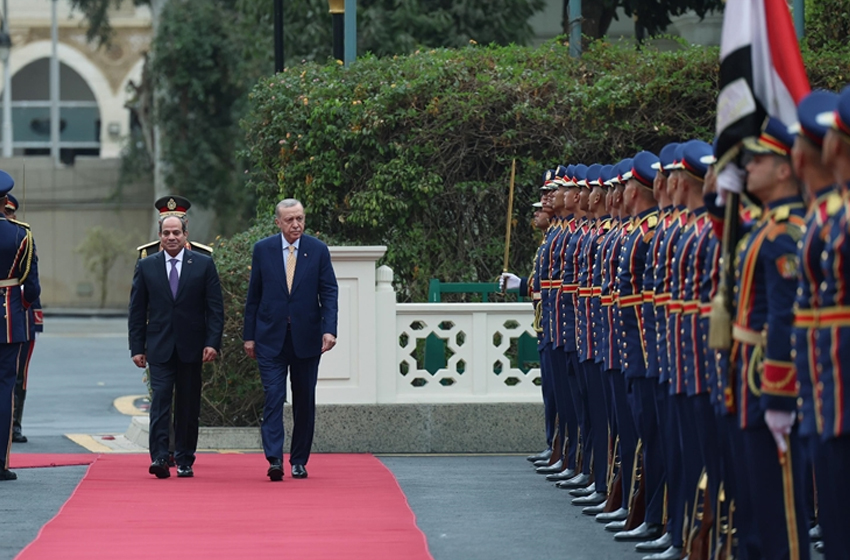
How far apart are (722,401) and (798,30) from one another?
10964mm

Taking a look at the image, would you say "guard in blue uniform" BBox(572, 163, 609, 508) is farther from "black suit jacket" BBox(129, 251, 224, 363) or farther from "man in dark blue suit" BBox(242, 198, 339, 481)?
"black suit jacket" BBox(129, 251, 224, 363)

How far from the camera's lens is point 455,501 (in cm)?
1065

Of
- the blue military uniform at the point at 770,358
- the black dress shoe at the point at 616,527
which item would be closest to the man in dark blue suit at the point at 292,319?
the black dress shoe at the point at 616,527

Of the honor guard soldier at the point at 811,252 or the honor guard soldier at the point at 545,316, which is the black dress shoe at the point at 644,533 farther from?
the honor guard soldier at the point at 545,316

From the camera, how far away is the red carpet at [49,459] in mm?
12500

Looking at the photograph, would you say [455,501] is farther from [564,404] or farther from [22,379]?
[22,379]

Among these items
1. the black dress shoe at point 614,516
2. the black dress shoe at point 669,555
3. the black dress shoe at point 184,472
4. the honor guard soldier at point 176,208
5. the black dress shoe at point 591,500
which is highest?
the honor guard soldier at point 176,208

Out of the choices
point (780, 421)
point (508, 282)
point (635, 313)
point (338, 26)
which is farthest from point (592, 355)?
point (338, 26)

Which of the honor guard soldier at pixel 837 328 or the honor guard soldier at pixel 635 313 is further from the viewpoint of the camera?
the honor guard soldier at pixel 635 313

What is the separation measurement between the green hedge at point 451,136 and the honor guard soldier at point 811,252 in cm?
959

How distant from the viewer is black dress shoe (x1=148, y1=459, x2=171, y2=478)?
1182 centimetres

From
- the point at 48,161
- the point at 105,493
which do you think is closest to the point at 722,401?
the point at 105,493

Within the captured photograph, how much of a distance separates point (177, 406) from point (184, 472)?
52cm

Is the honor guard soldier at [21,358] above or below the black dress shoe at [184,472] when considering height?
above
